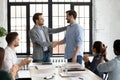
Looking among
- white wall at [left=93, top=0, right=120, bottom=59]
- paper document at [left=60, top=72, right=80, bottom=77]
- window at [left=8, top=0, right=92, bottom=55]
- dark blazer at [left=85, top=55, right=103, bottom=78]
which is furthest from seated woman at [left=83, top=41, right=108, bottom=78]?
window at [left=8, top=0, right=92, bottom=55]

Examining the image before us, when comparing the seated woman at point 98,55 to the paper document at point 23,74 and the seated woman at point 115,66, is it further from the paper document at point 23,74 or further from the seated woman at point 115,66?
the paper document at point 23,74

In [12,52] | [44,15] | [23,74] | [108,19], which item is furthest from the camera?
[44,15]

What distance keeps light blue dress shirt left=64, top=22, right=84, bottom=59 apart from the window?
379cm

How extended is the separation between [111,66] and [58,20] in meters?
6.22

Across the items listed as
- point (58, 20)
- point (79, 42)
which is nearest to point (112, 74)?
point (79, 42)

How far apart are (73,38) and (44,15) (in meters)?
3.97

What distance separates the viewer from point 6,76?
10.9 feet

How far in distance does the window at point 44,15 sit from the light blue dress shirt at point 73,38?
3791mm

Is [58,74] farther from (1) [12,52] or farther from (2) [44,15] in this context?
(2) [44,15]

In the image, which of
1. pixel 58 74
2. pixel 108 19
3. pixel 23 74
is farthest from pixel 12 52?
pixel 108 19

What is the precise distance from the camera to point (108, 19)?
9641 mm

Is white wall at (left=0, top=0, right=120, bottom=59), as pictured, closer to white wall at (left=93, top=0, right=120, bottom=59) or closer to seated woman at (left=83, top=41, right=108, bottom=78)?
white wall at (left=93, top=0, right=120, bottom=59)

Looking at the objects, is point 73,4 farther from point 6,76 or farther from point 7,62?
point 6,76

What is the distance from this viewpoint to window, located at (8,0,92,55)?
9.84m
